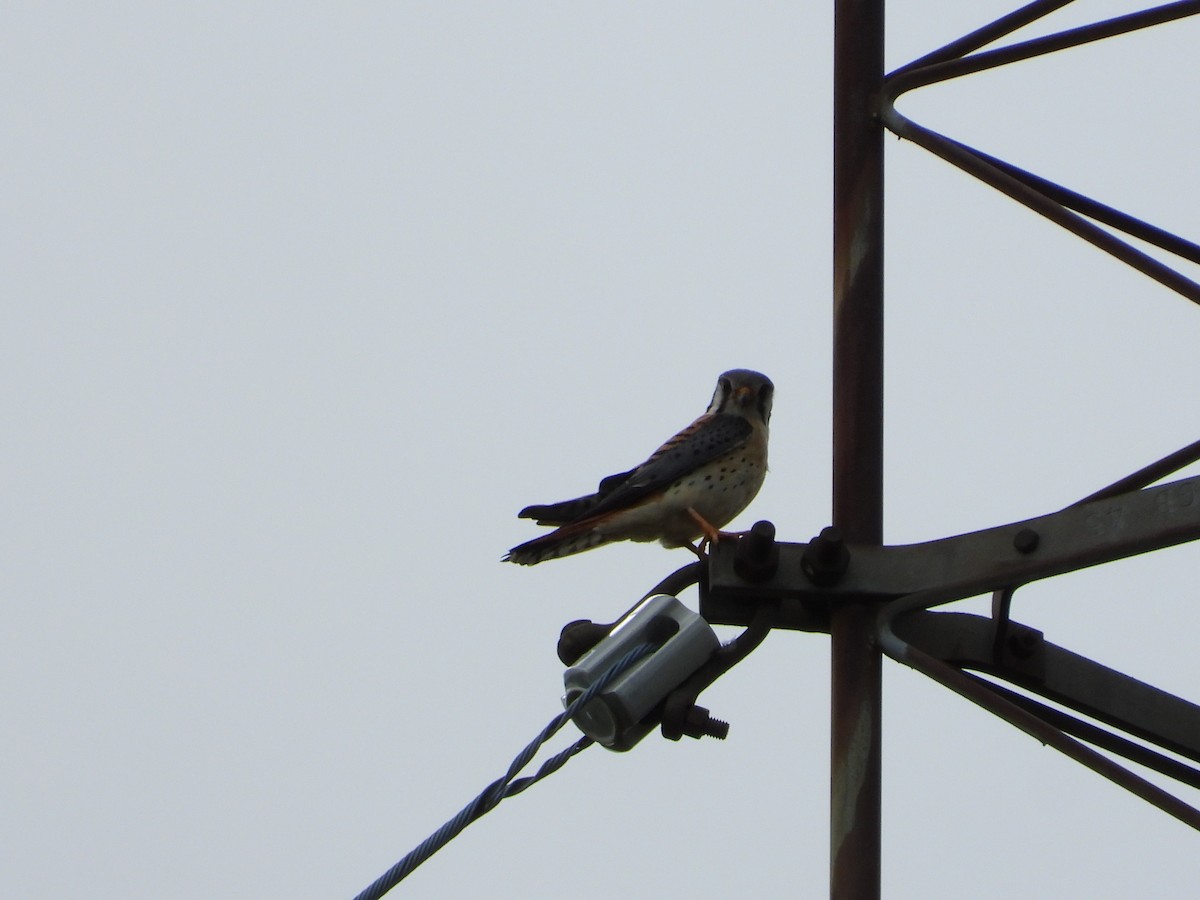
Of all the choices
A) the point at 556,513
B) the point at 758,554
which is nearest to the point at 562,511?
the point at 556,513

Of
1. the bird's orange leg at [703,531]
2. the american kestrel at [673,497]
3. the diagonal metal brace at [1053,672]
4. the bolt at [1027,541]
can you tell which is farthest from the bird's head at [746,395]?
the bolt at [1027,541]

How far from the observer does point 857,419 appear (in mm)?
3383

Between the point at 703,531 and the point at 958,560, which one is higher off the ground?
the point at 703,531

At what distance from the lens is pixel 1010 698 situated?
10.7 ft

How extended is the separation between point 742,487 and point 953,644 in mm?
2053

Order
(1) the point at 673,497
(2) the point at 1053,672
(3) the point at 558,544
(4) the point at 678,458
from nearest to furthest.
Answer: (2) the point at 1053,672, (3) the point at 558,544, (1) the point at 673,497, (4) the point at 678,458

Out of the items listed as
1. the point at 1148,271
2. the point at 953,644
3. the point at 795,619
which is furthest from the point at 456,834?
the point at 1148,271

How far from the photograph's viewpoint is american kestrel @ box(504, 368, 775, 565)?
4883 mm

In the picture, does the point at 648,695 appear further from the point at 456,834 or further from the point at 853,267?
the point at 853,267

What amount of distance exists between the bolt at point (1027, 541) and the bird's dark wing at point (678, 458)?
200cm

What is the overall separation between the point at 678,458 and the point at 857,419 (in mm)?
1792

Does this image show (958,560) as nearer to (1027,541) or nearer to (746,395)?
(1027,541)

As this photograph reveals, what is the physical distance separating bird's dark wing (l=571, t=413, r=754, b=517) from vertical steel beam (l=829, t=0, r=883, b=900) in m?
1.52

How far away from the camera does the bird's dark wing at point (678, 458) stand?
4.97 metres
